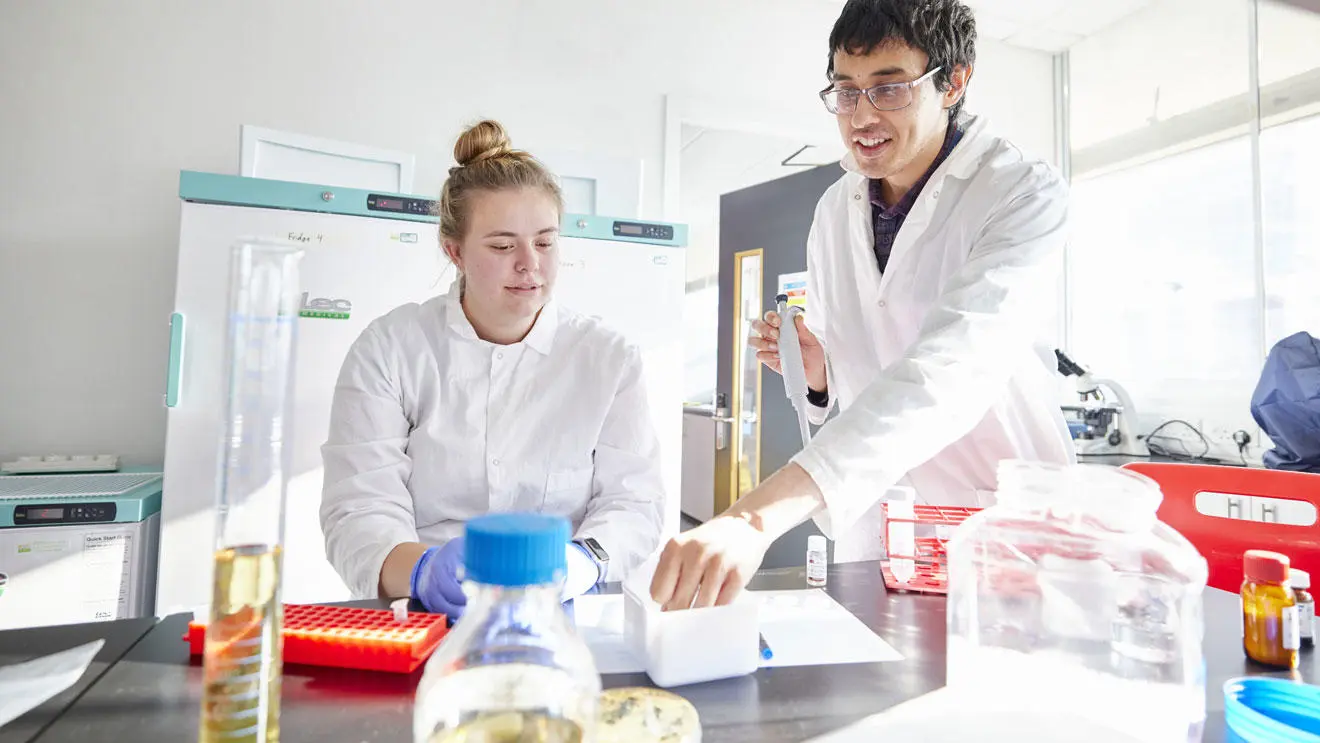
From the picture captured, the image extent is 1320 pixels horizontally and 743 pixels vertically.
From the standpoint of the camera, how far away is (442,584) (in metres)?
0.80

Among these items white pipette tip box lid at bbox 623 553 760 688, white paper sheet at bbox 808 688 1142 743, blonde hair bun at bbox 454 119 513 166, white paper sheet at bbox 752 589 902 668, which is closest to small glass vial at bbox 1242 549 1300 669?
white paper sheet at bbox 752 589 902 668

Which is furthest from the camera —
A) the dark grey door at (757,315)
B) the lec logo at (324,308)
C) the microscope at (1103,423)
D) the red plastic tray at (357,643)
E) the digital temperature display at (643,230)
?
the dark grey door at (757,315)

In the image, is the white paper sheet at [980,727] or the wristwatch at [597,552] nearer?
the white paper sheet at [980,727]

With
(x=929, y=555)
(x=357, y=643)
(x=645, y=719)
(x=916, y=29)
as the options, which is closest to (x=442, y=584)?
(x=357, y=643)

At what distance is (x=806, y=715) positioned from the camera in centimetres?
58

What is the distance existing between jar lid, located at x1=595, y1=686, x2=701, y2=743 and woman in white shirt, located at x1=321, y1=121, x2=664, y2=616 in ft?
1.85

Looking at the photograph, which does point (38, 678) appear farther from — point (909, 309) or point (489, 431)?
point (909, 309)

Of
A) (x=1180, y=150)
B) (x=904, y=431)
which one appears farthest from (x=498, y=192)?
(x=1180, y=150)

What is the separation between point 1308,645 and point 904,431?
480 millimetres

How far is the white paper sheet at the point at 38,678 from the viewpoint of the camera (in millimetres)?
561

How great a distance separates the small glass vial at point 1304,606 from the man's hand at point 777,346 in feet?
2.46

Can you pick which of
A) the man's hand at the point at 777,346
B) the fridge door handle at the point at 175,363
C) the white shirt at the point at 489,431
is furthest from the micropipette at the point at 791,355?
the fridge door handle at the point at 175,363

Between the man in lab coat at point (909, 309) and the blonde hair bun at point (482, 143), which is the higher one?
the blonde hair bun at point (482, 143)

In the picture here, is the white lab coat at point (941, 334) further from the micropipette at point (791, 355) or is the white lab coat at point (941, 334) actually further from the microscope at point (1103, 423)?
the microscope at point (1103, 423)
